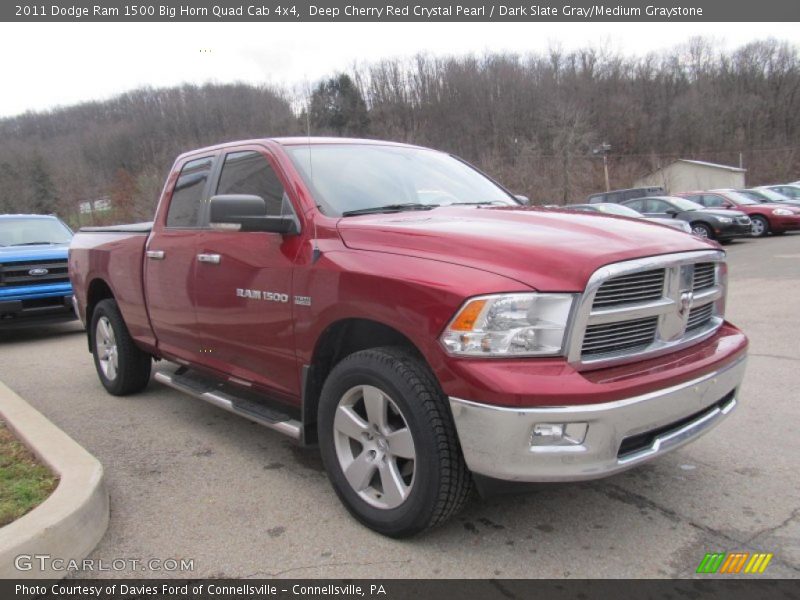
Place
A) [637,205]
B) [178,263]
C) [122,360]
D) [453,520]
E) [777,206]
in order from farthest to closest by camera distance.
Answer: [777,206] → [637,205] → [122,360] → [178,263] → [453,520]

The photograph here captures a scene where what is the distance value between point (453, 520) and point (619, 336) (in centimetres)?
118

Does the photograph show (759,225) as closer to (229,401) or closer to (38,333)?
(38,333)

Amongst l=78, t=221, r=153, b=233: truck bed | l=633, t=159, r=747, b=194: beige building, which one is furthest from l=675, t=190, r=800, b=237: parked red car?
l=633, t=159, r=747, b=194: beige building

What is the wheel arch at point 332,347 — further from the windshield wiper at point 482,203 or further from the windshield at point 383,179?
the windshield wiper at point 482,203

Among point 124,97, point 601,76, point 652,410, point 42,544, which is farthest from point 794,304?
point 601,76

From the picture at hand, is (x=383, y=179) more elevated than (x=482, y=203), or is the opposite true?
(x=383, y=179)

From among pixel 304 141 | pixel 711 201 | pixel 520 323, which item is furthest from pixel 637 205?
pixel 520 323

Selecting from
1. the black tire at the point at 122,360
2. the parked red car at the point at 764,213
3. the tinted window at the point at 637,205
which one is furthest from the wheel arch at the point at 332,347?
the parked red car at the point at 764,213

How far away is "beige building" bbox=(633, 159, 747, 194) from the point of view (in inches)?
2164

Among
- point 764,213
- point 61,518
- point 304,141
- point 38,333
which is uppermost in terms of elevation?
point 304,141

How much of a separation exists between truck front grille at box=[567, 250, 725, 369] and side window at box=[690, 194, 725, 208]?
19.0 meters

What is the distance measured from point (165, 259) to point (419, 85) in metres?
60.7

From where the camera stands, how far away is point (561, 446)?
2.31m

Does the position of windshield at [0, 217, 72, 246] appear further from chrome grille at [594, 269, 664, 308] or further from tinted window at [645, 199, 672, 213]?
tinted window at [645, 199, 672, 213]
